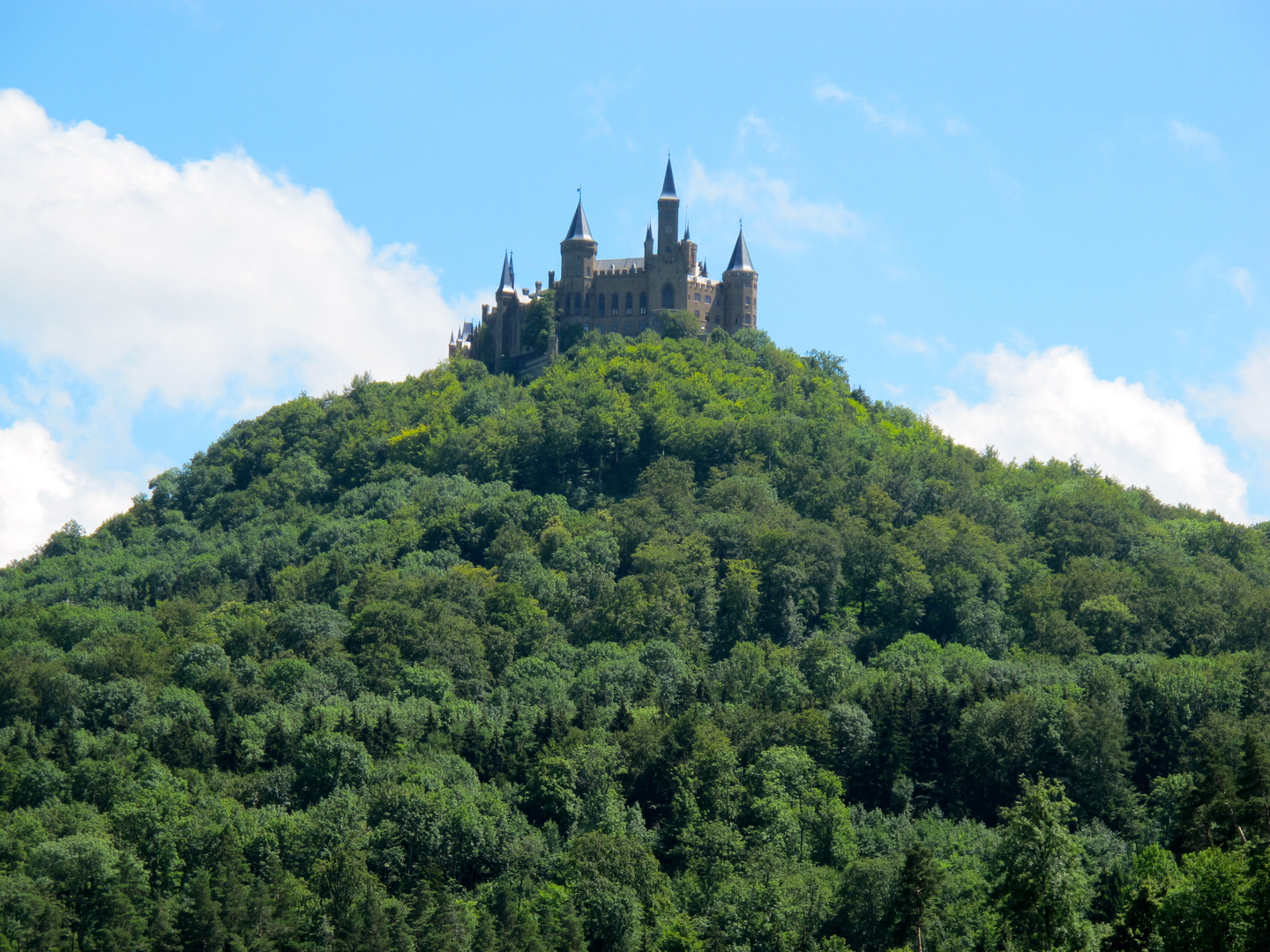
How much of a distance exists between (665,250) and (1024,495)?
Answer: 3305cm

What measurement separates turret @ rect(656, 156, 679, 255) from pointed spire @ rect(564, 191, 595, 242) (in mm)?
5268

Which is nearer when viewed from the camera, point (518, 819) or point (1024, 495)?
point (518, 819)

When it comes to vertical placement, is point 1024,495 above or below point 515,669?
above

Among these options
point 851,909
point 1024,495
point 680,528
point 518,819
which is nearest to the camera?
point 851,909

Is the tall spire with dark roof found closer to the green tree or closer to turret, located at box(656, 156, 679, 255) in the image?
turret, located at box(656, 156, 679, 255)

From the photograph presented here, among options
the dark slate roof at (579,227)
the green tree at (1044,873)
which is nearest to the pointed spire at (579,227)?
the dark slate roof at (579,227)

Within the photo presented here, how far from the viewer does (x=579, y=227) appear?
145 meters

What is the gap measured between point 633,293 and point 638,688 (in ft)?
185

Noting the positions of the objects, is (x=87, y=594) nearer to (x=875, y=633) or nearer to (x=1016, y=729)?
(x=875, y=633)

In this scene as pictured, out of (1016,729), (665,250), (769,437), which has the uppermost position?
(665,250)

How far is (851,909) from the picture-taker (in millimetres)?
68875

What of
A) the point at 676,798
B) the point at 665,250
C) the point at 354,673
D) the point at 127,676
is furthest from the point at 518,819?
the point at 665,250

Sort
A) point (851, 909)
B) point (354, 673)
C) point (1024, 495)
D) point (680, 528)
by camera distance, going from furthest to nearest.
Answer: point (1024, 495)
point (680, 528)
point (354, 673)
point (851, 909)

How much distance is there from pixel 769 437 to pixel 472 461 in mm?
20068
